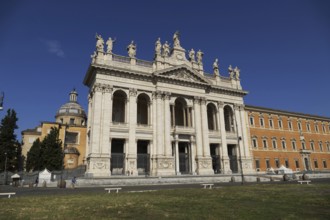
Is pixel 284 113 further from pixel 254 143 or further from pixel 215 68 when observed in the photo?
pixel 215 68

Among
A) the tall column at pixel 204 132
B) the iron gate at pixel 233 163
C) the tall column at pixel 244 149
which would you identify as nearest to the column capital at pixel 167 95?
the tall column at pixel 204 132

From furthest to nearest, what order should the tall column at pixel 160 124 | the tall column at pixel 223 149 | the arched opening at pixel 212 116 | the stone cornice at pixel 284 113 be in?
the stone cornice at pixel 284 113 → the arched opening at pixel 212 116 → the tall column at pixel 223 149 → the tall column at pixel 160 124

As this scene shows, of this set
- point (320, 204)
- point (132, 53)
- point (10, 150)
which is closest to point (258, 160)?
point (132, 53)

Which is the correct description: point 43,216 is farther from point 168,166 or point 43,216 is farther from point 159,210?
point 168,166

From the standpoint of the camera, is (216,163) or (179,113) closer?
(216,163)

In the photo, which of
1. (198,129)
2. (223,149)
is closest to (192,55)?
(198,129)

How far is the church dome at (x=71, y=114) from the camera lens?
66375 mm

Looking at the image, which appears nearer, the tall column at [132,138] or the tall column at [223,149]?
the tall column at [132,138]

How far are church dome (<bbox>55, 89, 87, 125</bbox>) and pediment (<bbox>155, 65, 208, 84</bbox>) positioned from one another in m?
38.6

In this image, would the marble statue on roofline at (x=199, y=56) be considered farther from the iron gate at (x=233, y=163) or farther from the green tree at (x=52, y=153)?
the green tree at (x=52, y=153)

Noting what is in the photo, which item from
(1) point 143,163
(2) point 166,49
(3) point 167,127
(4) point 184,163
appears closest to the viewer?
(1) point 143,163

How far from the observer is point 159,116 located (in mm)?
36156

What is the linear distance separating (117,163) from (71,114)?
39003 mm

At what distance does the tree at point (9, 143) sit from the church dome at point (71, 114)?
14.8 meters
